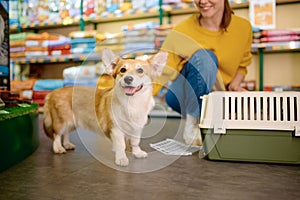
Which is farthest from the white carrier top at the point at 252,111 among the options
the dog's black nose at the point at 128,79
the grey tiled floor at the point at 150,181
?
the dog's black nose at the point at 128,79

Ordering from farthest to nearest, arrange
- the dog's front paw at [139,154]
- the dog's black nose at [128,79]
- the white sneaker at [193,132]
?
the white sneaker at [193,132]
the dog's front paw at [139,154]
the dog's black nose at [128,79]

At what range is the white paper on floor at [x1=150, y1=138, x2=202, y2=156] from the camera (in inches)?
58.4

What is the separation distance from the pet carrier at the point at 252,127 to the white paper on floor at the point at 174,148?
0.50ft

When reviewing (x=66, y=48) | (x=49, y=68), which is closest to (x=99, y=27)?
(x=66, y=48)

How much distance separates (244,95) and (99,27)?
295 cm

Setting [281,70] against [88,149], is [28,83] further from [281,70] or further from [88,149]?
[281,70]

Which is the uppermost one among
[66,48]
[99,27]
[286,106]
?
[99,27]

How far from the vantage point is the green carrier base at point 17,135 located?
46.9 inches

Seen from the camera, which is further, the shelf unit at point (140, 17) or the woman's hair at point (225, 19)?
the shelf unit at point (140, 17)

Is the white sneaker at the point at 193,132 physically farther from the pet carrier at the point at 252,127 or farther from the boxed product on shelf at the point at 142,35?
the boxed product on shelf at the point at 142,35

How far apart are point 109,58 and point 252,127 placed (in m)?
0.63

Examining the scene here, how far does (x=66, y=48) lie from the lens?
3.63 metres

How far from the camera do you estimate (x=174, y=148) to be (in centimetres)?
159

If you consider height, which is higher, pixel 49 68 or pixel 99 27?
pixel 99 27
